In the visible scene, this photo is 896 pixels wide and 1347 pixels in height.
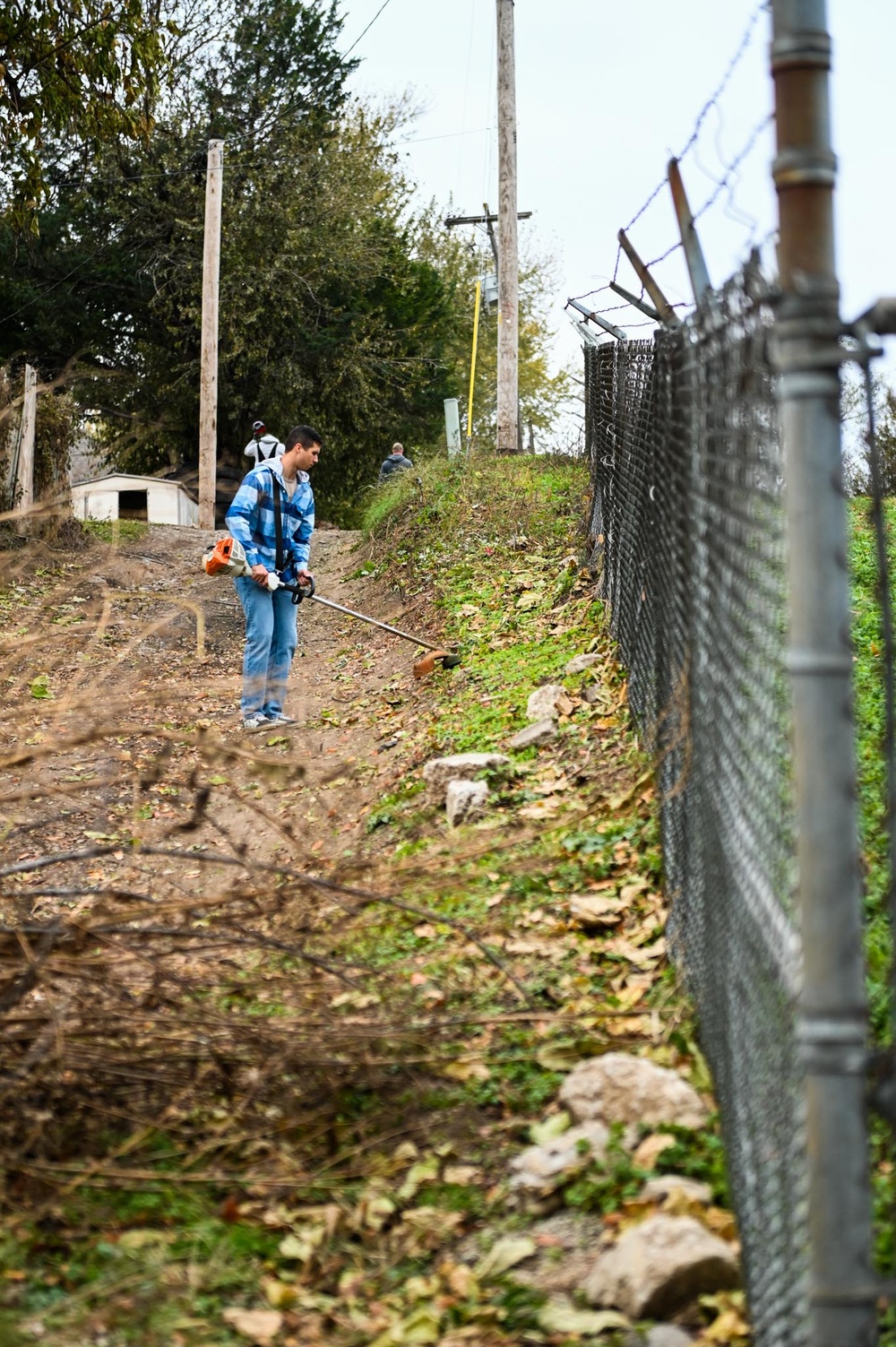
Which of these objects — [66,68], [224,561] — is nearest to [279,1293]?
[224,561]

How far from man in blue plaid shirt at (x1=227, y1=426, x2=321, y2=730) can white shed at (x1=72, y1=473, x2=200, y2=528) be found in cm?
1816

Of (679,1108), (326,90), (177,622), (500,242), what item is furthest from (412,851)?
(326,90)

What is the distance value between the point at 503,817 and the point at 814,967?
3.93 meters

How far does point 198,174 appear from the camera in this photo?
3114 cm

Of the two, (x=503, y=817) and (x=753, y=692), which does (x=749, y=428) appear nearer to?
(x=753, y=692)

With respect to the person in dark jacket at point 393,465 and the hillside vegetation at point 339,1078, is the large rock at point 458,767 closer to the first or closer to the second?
the hillside vegetation at point 339,1078

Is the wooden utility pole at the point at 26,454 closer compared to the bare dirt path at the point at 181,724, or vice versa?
the bare dirt path at the point at 181,724

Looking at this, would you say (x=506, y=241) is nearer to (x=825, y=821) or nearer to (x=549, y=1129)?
(x=549, y=1129)

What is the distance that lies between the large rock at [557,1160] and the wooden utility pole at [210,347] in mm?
20228

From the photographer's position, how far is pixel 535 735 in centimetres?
702

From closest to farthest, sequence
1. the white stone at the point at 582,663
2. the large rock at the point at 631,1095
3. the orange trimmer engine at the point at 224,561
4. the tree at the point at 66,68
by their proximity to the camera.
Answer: the large rock at the point at 631,1095 → the white stone at the point at 582,663 → the orange trimmer engine at the point at 224,561 → the tree at the point at 66,68

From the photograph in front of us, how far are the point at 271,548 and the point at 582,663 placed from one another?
265 cm

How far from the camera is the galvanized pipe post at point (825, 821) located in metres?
2.00

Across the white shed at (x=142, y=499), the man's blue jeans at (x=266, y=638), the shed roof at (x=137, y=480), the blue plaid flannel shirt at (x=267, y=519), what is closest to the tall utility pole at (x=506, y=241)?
the white shed at (x=142, y=499)
